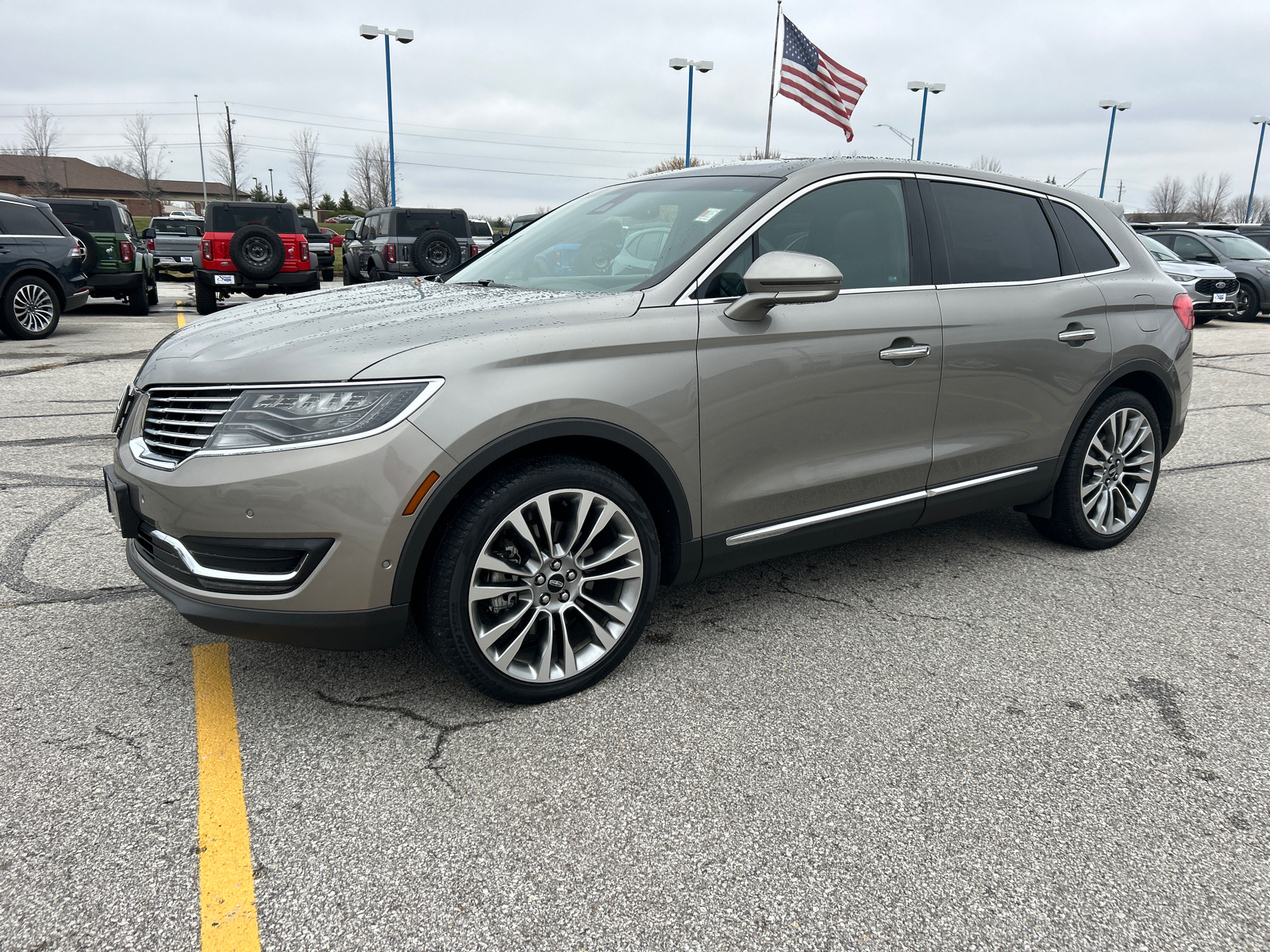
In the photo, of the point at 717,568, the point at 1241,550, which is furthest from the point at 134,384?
the point at 1241,550

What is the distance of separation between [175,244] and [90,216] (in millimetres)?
11185

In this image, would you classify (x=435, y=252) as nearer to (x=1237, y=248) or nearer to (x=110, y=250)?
(x=110, y=250)

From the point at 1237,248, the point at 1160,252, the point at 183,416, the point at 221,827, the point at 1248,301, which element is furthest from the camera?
the point at 1237,248

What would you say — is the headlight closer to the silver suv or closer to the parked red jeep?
the silver suv

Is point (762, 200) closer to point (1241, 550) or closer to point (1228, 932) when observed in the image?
point (1228, 932)

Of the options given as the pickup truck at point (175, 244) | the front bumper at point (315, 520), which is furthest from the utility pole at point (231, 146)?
the front bumper at point (315, 520)

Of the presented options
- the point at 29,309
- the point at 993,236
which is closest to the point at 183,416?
the point at 993,236

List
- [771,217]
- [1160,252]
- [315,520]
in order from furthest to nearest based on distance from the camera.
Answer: [1160,252]
[771,217]
[315,520]

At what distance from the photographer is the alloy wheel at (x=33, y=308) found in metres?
11.8

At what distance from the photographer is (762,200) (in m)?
3.29

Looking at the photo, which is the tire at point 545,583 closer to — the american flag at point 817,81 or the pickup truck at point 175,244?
the american flag at point 817,81

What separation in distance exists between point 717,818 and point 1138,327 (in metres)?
3.35

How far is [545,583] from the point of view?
9.37 feet

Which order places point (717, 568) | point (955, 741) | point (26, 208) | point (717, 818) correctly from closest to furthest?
1. point (717, 818)
2. point (955, 741)
3. point (717, 568)
4. point (26, 208)
